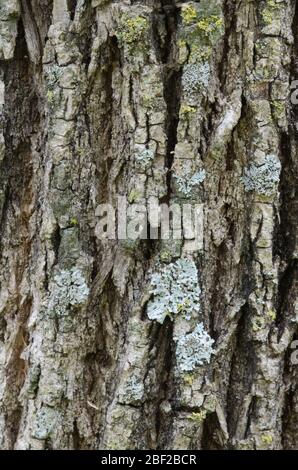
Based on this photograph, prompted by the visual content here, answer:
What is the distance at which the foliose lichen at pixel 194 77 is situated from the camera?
5.33 feet

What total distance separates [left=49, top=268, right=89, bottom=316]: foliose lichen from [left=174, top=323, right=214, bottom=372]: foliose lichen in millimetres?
288

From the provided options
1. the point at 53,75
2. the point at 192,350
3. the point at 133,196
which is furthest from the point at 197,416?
the point at 53,75

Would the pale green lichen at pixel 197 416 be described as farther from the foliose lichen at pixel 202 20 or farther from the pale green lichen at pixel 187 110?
the foliose lichen at pixel 202 20

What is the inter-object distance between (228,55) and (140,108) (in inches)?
11.4

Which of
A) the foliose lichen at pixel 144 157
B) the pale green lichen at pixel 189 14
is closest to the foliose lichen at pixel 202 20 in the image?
the pale green lichen at pixel 189 14

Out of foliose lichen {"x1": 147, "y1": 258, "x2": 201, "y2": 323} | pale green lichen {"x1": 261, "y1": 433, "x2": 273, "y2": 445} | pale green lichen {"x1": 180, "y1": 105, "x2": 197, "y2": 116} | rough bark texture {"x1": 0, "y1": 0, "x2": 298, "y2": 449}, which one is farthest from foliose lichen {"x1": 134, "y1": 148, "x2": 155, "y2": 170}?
pale green lichen {"x1": 261, "y1": 433, "x2": 273, "y2": 445}

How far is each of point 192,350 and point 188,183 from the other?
45cm

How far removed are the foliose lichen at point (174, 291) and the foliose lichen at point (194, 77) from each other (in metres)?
0.46

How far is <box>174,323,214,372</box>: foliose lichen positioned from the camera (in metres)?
1.63

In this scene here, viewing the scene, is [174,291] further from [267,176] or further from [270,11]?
[270,11]

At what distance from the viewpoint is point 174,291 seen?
164 cm

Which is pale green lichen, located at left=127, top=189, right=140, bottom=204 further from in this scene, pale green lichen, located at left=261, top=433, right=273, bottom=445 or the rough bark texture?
pale green lichen, located at left=261, top=433, right=273, bottom=445
